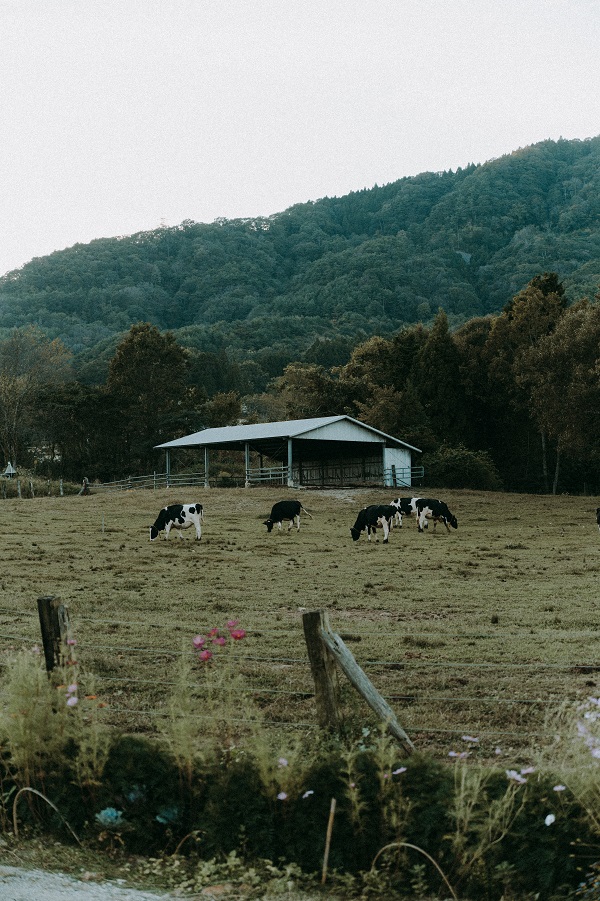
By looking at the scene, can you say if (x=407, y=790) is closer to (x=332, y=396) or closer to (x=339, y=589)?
(x=339, y=589)

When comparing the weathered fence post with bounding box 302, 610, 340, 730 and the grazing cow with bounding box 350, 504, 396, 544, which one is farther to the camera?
the grazing cow with bounding box 350, 504, 396, 544

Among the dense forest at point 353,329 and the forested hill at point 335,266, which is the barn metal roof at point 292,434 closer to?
the dense forest at point 353,329

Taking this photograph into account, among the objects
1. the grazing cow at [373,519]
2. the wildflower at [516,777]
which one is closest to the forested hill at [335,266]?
the grazing cow at [373,519]

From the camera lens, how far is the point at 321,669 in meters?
6.05

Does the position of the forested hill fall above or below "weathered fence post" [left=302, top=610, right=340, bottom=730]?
above

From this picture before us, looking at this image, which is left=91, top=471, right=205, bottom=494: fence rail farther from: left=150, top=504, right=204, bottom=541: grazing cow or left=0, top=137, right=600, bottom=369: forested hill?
left=0, top=137, right=600, bottom=369: forested hill

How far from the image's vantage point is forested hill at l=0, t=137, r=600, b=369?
12162 cm

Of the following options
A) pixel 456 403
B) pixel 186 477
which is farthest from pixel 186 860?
pixel 456 403

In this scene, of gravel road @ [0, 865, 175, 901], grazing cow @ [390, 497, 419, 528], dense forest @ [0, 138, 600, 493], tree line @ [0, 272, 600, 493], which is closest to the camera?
gravel road @ [0, 865, 175, 901]

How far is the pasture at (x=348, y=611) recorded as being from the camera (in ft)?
26.6

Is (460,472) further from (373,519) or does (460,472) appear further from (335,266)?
(335,266)

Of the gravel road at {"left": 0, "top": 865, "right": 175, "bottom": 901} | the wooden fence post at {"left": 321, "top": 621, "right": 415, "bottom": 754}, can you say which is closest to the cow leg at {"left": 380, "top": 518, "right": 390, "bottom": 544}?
the wooden fence post at {"left": 321, "top": 621, "right": 415, "bottom": 754}

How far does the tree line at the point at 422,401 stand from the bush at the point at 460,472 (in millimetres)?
88

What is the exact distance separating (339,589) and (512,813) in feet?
36.0
